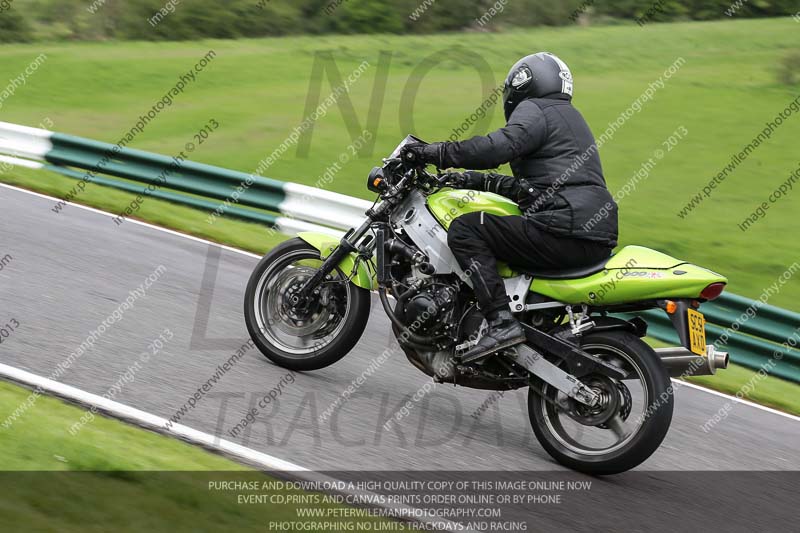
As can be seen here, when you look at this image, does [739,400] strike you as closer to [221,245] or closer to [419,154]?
[419,154]

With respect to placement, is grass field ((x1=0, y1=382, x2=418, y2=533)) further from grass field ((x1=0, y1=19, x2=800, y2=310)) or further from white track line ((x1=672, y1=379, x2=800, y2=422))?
grass field ((x1=0, y1=19, x2=800, y2=310))

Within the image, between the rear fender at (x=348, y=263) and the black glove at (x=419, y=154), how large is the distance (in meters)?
0.73

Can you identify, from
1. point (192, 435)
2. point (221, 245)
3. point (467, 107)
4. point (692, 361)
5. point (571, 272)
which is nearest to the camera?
point (192, 435)

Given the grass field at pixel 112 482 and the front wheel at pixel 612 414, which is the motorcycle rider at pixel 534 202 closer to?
the front wheel at pixel 612 414

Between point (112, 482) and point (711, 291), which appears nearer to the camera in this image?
point (112, 482)

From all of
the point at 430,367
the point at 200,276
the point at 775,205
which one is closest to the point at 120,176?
the point at 200,276

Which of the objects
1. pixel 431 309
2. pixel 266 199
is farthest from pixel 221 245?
pixel 431 309

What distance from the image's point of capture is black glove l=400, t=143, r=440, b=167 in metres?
6.35

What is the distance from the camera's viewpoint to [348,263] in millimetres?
6805

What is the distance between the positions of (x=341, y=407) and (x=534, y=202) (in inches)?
66.2

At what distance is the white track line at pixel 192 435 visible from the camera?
Result: 5117 mm

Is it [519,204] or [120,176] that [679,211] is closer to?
[120,176]

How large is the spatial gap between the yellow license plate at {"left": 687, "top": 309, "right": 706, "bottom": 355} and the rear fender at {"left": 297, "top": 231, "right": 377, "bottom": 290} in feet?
6.56

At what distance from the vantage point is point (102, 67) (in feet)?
75.8
